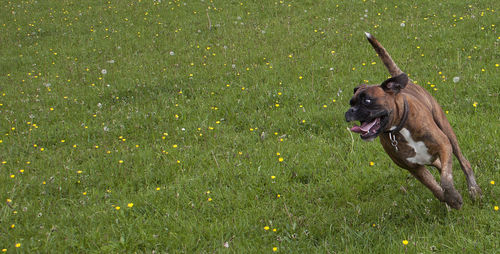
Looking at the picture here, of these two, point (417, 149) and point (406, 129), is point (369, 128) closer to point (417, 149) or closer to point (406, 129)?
point (406, 129)

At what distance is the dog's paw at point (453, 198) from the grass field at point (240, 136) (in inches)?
4.8

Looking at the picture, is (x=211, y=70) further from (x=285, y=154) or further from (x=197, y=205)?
(x=197, y=205)

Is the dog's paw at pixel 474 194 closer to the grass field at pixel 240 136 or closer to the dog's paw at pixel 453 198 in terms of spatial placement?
the grass field at pixel 240 136

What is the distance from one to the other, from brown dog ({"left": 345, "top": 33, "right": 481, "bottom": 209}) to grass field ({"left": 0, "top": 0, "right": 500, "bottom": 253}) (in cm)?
35

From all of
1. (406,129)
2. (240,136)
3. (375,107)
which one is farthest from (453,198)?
(240,136)

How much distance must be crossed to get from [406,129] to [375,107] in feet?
1.62

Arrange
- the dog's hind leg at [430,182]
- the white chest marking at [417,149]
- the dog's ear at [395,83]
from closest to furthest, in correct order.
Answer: the dog's ear at [395,83]
the white chest marking at [417,149]
the dog's hind leg at [430,182]

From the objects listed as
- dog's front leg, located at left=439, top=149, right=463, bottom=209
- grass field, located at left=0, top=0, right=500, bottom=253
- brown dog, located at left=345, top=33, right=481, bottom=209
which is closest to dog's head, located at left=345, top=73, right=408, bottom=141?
brown dog, located at left=345, top=33, right=481, bottom=209

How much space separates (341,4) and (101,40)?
285 inches

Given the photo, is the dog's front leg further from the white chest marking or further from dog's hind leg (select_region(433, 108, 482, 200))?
dog's hind leg (select_region(433, 108, 482, 200))

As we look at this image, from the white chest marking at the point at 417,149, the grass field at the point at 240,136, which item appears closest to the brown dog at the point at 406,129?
the white chest marking at the point at 417,149

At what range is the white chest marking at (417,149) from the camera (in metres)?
4.58

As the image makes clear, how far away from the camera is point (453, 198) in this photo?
446 cm

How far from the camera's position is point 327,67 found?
30.9ft
